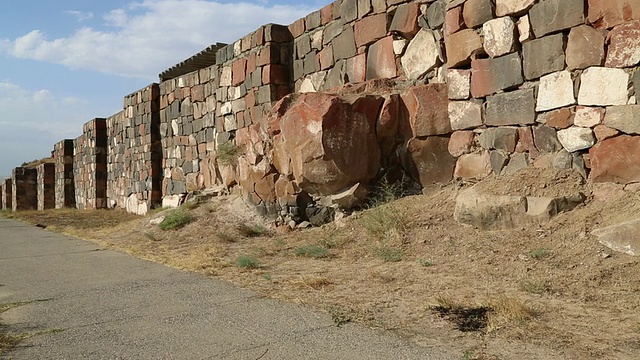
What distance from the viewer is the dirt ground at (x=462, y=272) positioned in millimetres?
3746

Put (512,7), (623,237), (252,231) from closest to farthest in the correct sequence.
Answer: (623,237), (512,7), (252,231)

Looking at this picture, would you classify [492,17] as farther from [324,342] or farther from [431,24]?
[324,342]

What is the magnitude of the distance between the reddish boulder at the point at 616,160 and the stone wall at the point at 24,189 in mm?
26906

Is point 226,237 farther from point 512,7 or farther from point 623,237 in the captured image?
point 623,237

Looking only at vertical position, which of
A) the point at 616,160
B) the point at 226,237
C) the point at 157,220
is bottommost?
the point at 226,237

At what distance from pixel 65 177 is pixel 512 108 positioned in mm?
22881

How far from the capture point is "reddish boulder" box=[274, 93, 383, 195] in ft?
27.1

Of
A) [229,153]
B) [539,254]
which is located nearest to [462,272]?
[539,254]

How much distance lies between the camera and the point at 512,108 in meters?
7.01

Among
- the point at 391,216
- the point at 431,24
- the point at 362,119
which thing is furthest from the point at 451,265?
the point at 431,24

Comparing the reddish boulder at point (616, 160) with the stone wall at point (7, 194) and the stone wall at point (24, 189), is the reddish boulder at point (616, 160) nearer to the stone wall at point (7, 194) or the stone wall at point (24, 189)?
the stone wall at point (24, 189)

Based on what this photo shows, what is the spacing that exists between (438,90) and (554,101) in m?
1.97

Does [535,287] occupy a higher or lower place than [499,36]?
lower

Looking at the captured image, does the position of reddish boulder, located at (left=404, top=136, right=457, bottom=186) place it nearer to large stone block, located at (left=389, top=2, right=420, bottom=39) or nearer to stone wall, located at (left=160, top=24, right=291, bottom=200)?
large stone block, located at (left=389, top=2, right=420, bottom=39)
